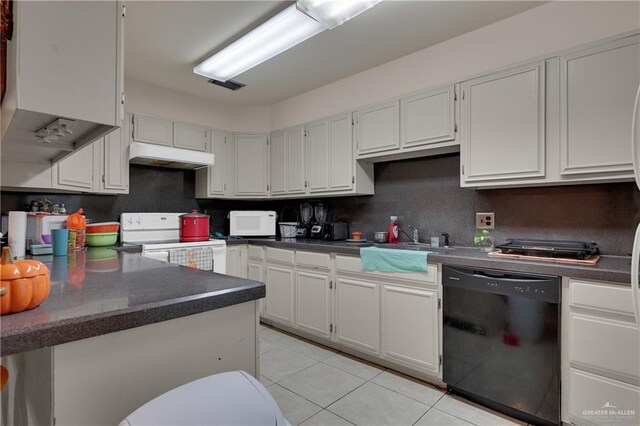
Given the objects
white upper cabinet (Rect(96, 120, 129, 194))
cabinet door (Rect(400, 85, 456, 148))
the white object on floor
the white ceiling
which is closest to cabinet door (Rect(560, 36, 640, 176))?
the white ceiling

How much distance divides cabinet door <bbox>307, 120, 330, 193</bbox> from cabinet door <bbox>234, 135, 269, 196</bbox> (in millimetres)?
693

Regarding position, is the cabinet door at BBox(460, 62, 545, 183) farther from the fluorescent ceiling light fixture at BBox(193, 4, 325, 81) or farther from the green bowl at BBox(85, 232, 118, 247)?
the green bowl at BBox(85, 232, 118, 247)

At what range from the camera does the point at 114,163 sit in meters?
2.96

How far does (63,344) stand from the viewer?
0.74m

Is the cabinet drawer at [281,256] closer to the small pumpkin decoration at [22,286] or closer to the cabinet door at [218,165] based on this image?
the cabinet door at [218,165]

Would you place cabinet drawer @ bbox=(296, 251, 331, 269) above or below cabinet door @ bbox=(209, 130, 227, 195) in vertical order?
below

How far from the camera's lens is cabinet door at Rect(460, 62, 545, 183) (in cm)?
203

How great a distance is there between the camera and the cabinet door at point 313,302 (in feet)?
9.21

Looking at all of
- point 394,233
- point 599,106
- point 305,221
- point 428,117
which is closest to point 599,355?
point 599,106

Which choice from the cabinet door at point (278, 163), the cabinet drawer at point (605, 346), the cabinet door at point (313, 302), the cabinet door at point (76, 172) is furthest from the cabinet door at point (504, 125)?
the cabinet door at point (76, 172)

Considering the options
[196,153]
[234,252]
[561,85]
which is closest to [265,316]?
[234,252]

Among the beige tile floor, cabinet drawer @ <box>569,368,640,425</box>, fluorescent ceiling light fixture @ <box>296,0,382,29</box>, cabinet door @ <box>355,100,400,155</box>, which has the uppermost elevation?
fluorescent ceiling light fixture @ <box>296,0,382,29</box>

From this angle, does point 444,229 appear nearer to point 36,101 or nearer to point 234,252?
point 234,252

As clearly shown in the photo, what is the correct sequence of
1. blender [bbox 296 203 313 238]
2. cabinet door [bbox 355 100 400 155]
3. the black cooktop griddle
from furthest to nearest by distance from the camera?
blender [bbox 296 203 313 238]
cabinet door [bbox 355 100 400 155]
the black cooktop griddle
